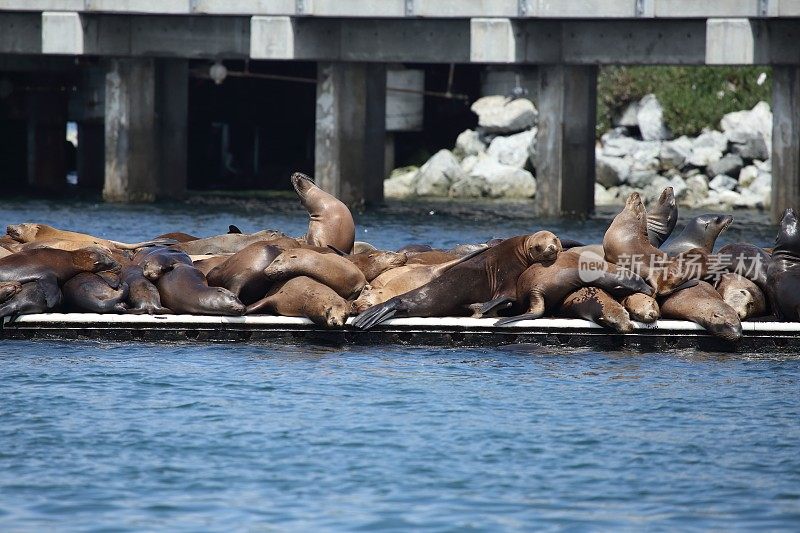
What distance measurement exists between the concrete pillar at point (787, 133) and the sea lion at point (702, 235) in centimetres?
1021

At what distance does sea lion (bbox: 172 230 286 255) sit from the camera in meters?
14.7

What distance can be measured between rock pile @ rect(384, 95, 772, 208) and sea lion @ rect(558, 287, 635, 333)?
732 inches

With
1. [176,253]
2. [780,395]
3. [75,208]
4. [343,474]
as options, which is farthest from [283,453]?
[75,208]

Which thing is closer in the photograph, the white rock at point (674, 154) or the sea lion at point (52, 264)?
the sea lion at point (52, 264)

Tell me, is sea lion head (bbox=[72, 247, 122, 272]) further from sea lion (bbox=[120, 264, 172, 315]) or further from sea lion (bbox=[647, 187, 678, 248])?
sea lion (bbox=[647, 187, 678, 248])

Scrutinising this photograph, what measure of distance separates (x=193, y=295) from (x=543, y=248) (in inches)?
111

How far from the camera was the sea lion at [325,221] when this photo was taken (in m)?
14.2

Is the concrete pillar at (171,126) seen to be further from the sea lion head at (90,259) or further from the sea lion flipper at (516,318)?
the sea lion flipper at (516,318)

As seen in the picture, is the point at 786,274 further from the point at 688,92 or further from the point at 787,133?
the point at 688,92

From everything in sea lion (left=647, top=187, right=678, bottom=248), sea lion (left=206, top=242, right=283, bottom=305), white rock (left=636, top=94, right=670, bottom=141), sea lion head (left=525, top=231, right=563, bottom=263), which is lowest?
sea lion (left=206, top=242, right=283, bottom=305)

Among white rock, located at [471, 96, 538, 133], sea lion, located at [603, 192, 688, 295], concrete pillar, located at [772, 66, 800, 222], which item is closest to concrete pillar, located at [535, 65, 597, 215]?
concrete pillar, located at [772, 66, 800, 222]

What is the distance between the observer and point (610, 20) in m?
24.7

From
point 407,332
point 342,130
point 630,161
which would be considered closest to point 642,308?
point 407,332

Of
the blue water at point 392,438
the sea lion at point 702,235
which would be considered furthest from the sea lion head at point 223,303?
the sea lion at point 702,235
